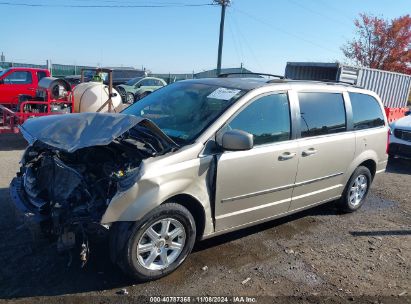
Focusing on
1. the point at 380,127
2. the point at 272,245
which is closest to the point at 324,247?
the point at 272,245

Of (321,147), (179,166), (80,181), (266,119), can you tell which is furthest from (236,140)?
(321,147)

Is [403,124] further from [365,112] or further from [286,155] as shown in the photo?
[286,155]

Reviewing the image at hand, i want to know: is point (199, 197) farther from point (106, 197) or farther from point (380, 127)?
point (380, 127)

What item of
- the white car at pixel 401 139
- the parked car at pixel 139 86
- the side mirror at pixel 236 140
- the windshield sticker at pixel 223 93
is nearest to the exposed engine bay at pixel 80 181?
the side mirror at pixel 236 140

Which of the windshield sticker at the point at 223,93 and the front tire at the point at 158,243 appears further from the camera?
the windshield sticker at the point at 223,93

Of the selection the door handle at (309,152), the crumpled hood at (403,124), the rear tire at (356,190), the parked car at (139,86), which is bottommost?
the parked car at (139,86)

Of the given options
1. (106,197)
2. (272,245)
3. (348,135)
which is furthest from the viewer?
(348,135)

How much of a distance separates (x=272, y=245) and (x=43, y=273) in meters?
2.40

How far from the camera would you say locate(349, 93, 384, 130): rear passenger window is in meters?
5.31

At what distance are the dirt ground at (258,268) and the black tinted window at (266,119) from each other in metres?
1.25

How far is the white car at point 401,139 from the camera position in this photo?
909cm

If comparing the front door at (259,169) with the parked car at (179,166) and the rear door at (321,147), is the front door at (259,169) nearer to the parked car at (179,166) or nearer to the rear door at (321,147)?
→ the parked car at (179,166)

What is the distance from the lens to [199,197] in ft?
11.8

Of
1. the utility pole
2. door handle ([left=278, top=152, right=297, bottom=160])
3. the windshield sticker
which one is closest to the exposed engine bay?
the windshield sticker
